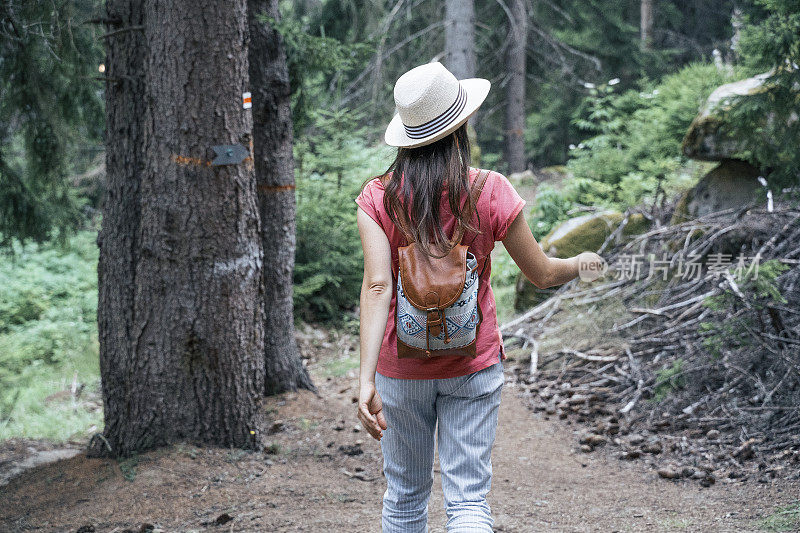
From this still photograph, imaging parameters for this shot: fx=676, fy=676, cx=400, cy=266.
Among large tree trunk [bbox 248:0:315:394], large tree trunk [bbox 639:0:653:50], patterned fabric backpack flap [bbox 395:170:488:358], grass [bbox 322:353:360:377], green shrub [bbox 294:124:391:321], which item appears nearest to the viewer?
patterned fabric backpack flap [bbox 395:170:488:358]

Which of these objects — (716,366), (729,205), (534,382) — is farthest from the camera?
(729,205)

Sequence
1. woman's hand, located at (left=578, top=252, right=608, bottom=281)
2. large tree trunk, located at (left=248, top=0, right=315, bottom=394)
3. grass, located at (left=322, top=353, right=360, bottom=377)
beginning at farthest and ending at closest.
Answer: grass, located at (left=322, top=353, right=360, bottom=377)
large tree trunk, located at (left=248, top=0, right=315, bottom=394)
woman's hand, located at (left=578, top=252, right=608, bottom=281)

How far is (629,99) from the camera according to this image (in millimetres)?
14617

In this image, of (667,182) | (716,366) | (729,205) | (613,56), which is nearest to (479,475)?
(716,366)

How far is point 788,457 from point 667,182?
6103mm

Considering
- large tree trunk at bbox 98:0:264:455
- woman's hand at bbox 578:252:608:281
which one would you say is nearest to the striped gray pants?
woman's hand at bbox 578:252:608:281

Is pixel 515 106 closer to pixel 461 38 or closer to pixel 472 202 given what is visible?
pixel 461 38

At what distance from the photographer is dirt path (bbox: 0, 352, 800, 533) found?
11.9ft

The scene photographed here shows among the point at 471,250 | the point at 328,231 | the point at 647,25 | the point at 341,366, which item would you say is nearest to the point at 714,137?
the point at 341,366

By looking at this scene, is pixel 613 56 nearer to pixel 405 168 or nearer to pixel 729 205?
pixel 729 205

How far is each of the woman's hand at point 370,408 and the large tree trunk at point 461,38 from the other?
12.2m

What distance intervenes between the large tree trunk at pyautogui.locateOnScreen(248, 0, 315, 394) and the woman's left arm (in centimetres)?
344

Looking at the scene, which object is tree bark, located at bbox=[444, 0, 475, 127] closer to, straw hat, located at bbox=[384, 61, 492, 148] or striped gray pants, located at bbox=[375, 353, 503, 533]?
straw hat, located at bbox=[384, 61, 492, 148]

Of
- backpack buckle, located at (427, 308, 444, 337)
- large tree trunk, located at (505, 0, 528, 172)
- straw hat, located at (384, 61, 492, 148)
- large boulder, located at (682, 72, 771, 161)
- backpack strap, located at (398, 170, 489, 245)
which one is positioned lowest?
backpack buckle, located at (427, 308, 444, 337)
